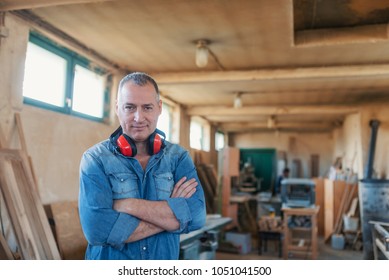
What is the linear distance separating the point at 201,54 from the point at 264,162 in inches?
293

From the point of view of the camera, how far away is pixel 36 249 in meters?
2.03

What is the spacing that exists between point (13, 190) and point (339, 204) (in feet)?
17.3

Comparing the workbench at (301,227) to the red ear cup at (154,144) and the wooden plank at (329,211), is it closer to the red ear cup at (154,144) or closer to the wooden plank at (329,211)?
the wooden plank at (329,211)

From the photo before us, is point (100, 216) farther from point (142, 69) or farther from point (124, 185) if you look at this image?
point (142, 69)

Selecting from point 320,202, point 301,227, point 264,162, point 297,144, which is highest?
point 297,144

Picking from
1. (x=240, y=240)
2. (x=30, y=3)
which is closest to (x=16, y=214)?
(x=30, y=3)

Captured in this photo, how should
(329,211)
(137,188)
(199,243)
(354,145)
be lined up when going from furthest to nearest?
1. (329,211)
2. (354,145)
3. (199,243)
4. (137,188)

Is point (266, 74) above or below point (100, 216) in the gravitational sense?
above

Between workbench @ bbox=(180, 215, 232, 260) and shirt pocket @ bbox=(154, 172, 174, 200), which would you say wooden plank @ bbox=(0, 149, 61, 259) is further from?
shirt pocket @ bbox=(154, 172, 174, 200)

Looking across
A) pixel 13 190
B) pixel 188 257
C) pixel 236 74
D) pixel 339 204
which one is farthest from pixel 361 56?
pixel 339 204

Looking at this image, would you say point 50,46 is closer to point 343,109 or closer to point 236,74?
point 236,74

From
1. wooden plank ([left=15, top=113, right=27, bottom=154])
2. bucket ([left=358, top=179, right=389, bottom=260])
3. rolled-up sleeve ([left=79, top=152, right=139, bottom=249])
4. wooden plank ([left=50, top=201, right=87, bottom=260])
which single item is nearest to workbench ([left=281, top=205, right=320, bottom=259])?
bucket ([left=358, top=179, right=389, bottom=260])

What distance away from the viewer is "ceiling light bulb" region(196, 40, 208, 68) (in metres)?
2.74

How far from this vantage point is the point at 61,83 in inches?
86.4
